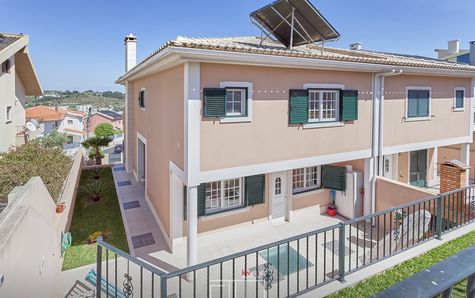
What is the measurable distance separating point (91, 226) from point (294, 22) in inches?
483

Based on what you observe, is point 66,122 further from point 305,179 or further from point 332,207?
point 332,207

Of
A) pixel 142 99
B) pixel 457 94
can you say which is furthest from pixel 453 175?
pixel 142 99

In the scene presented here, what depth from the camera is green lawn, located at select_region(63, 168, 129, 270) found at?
10.6 metres

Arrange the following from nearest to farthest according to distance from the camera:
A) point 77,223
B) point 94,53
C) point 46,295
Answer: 1. point 46,295
2. point 77,223
3. point 94,53

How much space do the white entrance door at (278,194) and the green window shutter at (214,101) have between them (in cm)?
538

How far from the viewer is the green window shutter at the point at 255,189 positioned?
1250 centimetres

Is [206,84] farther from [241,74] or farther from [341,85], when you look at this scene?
[341,85]

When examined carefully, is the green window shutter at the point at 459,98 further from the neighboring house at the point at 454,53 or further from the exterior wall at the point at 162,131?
the exterior wall at the point at 162,131

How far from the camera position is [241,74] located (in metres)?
9.77

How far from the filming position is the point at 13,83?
19156mm

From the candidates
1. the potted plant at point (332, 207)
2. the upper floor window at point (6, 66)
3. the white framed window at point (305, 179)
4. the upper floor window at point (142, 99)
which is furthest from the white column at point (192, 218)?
the upper floor window at point (6, 66)

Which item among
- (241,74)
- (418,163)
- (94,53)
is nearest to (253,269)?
(241,74)

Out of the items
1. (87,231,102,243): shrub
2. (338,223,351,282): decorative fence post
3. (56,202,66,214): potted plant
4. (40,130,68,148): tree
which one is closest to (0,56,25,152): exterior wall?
(40,130,68,148): tree

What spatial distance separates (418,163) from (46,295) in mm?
19218
